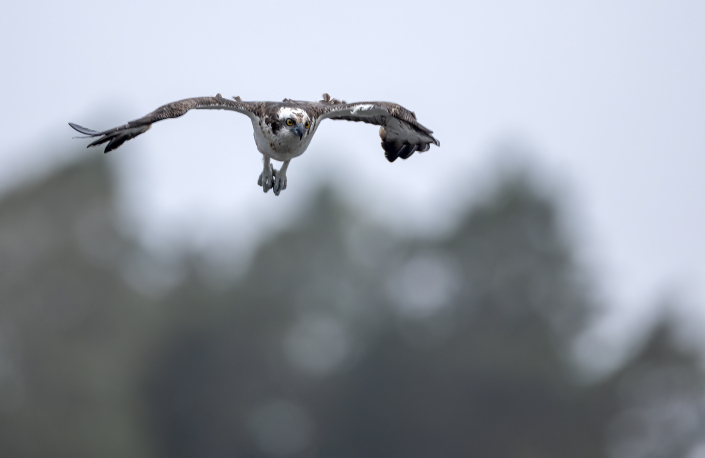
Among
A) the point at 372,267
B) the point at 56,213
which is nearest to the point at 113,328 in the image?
the point at 56,213

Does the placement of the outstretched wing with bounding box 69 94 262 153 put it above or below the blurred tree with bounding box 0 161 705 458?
above

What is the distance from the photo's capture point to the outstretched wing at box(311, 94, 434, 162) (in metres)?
12.2

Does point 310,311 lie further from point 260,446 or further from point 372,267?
point 260,446

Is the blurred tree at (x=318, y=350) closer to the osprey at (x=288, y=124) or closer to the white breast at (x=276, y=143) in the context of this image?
the osprey at (x=288, y=124)

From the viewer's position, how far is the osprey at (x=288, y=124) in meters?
10.6

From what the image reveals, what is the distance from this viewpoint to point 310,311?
172 ft

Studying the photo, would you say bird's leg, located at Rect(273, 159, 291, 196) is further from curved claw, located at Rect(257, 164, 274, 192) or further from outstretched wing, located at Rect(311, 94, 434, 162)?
outstretched wing, located at Rect(311, 94, 434, 162)

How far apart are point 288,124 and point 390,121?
1959mm

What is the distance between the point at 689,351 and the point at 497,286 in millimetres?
9174

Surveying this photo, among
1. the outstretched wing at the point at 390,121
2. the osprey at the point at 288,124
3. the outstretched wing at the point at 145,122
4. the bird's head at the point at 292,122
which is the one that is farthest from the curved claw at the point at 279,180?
the outstretched wing at the point at 145,122

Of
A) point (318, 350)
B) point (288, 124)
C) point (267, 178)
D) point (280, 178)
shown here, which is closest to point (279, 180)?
point (280, 178)

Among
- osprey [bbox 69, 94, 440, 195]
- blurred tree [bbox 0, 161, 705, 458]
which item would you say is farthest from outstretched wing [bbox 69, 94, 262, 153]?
blurred tree [bbox 0, 161, 705, 458]

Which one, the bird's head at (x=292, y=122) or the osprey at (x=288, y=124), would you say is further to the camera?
the bird's head at (x=292, y=122)

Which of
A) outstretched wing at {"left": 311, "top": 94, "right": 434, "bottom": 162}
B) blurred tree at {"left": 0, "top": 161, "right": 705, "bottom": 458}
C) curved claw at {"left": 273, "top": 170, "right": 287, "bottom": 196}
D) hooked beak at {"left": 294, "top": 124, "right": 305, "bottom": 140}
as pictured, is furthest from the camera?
blurred tree at {"left": 0, "top": 161, "right": 705, "bottom": 458}
